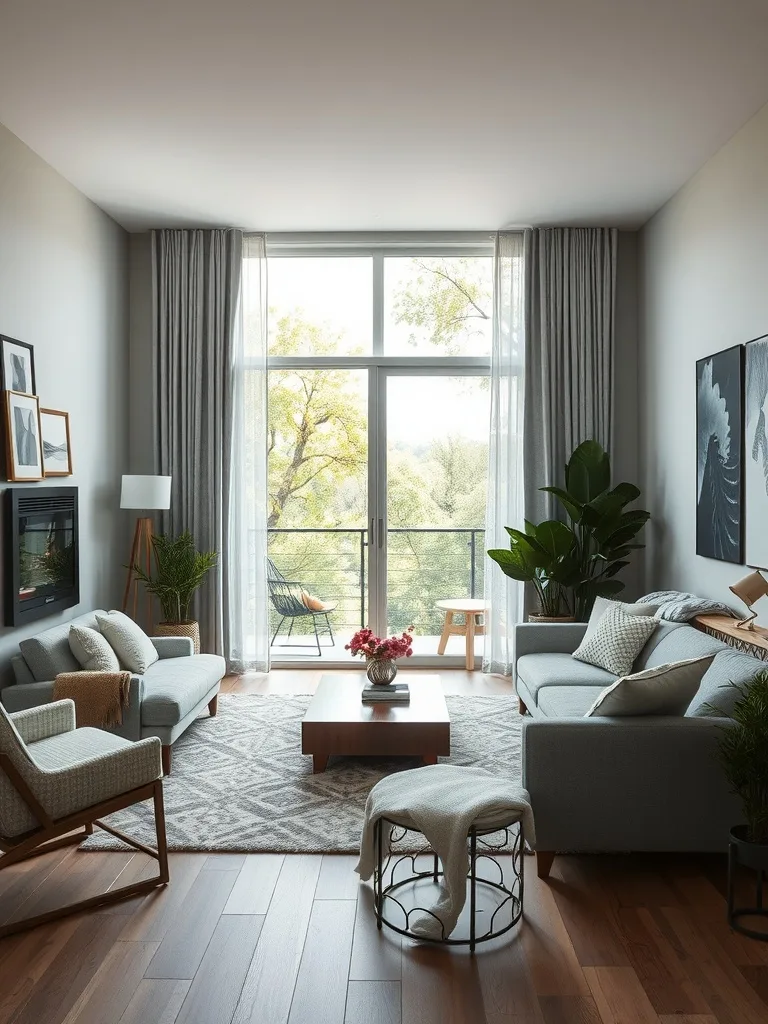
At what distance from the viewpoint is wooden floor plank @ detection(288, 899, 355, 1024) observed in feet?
7.84

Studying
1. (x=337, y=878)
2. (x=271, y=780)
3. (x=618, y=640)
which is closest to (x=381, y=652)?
(x=271, y=780)

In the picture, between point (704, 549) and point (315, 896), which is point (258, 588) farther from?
point (315, 896)

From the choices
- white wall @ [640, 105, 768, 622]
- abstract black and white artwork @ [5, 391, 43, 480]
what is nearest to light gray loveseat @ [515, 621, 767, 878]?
white wall @ [640, 105, 768, 622]

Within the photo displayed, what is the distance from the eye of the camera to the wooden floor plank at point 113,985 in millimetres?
2363

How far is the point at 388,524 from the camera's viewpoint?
22.5 feet

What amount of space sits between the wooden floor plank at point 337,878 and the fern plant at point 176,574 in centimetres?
309

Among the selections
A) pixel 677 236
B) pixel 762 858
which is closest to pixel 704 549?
pixel 677 236

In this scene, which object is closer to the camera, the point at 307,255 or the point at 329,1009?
the point at 329,1009

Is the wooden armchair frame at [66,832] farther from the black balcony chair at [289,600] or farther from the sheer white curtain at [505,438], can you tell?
the sheer white curtain at [505,438]

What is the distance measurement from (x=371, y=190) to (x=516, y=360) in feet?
5.49

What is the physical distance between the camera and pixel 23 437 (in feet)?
→ 15.8

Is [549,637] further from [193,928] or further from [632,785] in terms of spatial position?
[193,928]

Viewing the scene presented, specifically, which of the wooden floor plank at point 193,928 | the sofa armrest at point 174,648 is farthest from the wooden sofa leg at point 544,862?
the sofa armrest at point 174,648

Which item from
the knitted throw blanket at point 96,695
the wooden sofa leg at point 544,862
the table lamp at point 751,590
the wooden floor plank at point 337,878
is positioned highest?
the table lamp at point 751,590
